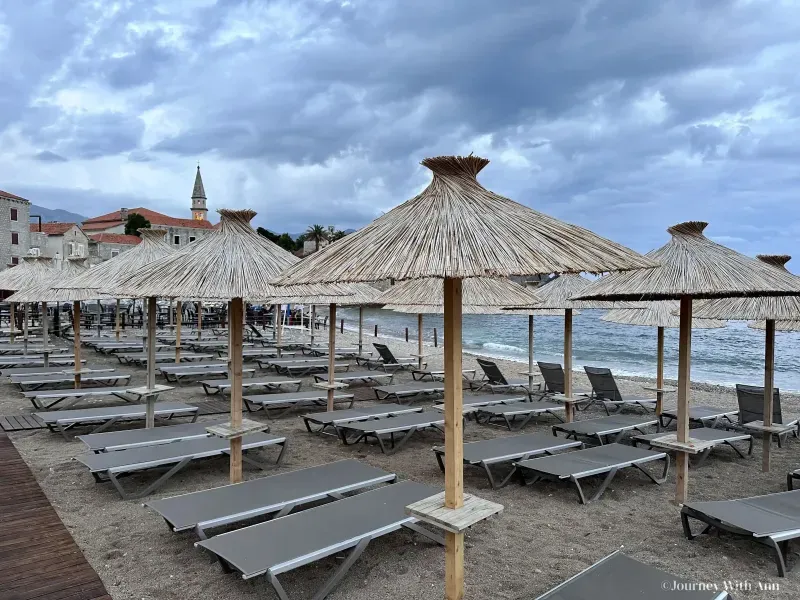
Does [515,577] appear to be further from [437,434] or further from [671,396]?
[671,396]

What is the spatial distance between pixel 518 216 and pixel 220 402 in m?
7.28

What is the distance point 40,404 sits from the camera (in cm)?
820

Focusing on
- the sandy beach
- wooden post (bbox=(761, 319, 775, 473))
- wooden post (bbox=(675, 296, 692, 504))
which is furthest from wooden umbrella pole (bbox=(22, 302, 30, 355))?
wooden post (bbox=(761, 319, 775, 473))

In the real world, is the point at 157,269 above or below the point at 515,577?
above

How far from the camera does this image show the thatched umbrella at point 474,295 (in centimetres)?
829

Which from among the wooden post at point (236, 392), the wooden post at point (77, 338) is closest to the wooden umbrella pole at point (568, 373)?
the wooden post at point (236, 392)

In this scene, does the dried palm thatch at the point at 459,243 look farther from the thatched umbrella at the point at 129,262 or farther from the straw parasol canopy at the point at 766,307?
the thatched umbrella at the point at 129,262

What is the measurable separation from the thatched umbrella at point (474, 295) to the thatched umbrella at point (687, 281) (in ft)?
10.5

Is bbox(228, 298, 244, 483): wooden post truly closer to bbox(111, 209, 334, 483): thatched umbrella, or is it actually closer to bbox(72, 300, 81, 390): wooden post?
bbox(111, 209, 334, 483): thatched umbrella

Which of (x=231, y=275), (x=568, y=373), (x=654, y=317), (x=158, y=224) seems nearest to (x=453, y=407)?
(x=231, y=275)

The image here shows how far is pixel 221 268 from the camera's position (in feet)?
15.1

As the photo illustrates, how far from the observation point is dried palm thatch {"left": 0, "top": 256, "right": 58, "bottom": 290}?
12.6 m

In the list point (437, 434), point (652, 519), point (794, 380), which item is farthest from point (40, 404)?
point (794, 380)

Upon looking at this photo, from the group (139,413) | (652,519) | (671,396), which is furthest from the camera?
(671,396)
